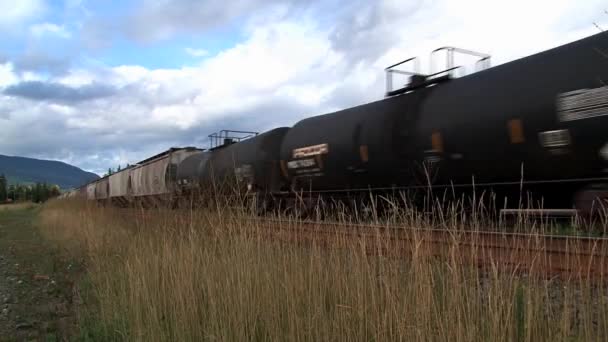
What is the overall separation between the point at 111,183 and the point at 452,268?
4589cm

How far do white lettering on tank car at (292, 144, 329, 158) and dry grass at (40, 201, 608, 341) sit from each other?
835 centimetres

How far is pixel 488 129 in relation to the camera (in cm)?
953

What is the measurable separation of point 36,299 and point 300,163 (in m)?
9.24

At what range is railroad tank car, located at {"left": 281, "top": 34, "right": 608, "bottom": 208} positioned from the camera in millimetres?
7965

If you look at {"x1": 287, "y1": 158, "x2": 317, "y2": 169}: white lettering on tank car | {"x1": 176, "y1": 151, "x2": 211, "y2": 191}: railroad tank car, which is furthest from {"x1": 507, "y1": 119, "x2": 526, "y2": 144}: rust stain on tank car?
{"x1": 176, "y1": 151, "x2": 211, "y2": 191}: railroad tank car

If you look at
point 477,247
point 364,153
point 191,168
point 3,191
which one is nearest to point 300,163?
point 364,153

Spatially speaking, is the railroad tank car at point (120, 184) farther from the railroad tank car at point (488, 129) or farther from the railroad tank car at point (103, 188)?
the railroad tank car at point (488, 129)

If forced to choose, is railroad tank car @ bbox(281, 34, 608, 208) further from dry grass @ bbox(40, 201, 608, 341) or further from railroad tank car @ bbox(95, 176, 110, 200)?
railroad tank car @ bbox(95, 176, 110, 200)

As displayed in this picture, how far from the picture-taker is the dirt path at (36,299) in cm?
594

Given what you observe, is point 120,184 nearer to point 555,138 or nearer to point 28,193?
point 555,138

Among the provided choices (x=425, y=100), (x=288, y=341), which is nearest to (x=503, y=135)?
(x=425, y=100)

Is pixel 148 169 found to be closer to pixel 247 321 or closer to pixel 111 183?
pixel 111 183

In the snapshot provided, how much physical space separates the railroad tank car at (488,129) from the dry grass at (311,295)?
4180mm

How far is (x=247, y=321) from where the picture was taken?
4066 mm
